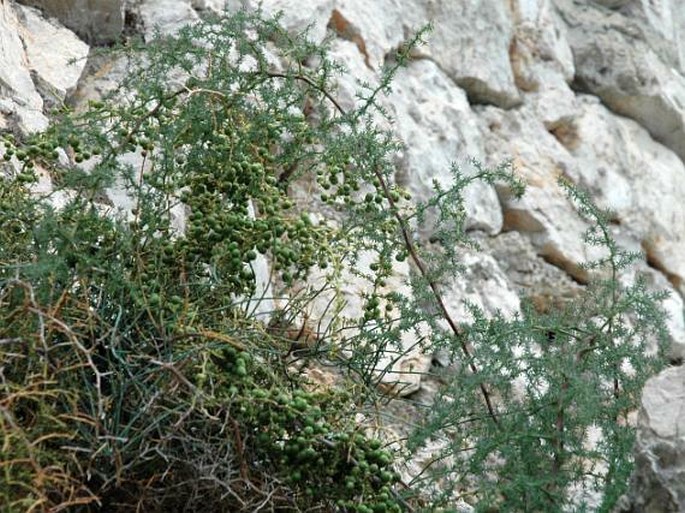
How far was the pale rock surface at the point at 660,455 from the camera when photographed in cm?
154

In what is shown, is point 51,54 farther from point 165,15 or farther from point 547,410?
point 547,410

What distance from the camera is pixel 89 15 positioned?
202cm

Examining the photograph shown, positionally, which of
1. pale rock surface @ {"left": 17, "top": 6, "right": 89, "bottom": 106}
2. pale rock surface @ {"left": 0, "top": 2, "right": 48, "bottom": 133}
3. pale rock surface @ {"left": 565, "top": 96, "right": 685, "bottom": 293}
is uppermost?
pale rock surface @ {"left": 0, "top": 2, "right": 48, "bottom": 133}

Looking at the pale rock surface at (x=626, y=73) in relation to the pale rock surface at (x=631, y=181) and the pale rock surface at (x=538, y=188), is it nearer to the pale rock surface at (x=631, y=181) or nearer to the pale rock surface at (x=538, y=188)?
the pale rock surface at (x=631, y=181)

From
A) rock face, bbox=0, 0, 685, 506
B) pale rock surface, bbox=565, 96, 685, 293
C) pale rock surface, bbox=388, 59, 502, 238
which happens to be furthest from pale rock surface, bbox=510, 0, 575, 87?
pale rock surface, bbox=388, 59, 502, 238

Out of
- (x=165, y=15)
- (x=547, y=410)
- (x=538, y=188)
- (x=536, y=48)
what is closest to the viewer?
(x=547, y=410)

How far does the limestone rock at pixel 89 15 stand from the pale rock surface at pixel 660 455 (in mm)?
1065

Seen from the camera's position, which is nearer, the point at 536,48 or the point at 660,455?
the point at 660,455

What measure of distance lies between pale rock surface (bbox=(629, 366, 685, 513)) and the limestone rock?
1.07 metres

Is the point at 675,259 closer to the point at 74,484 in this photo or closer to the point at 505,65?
the point at 505,65

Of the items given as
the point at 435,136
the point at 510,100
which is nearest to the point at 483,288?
the point at 435,136

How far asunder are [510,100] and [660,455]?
123 cm

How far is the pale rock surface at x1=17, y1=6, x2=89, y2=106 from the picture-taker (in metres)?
1.87

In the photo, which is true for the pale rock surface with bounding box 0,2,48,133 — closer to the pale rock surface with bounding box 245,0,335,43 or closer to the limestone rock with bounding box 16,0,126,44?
the limestone rock with bounding box 16,0,126,44
